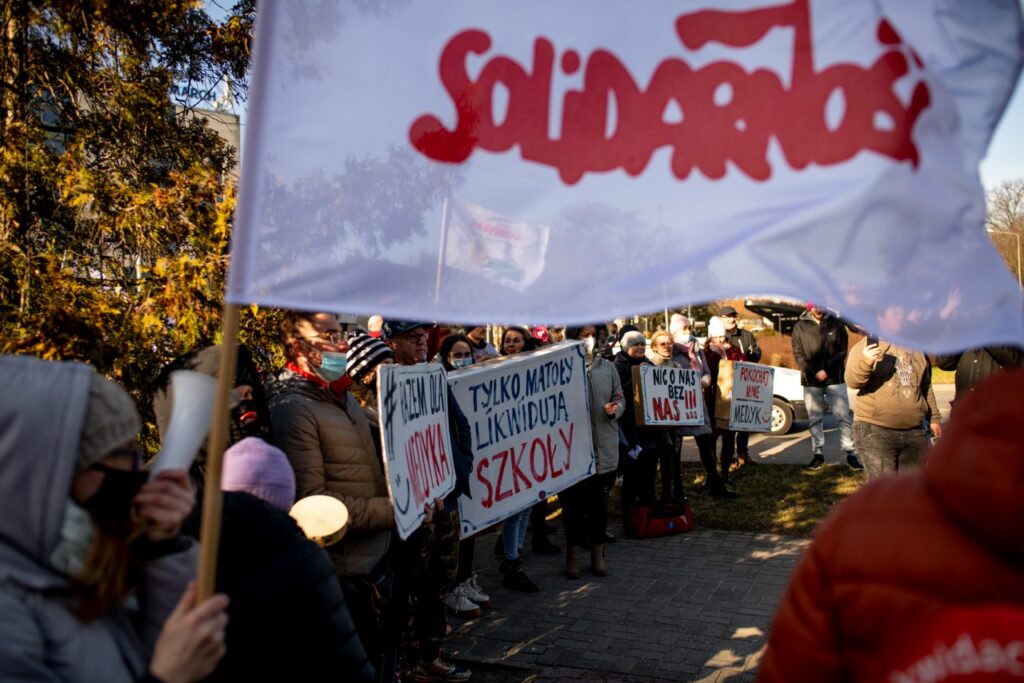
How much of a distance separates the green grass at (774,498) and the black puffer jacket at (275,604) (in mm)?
6973

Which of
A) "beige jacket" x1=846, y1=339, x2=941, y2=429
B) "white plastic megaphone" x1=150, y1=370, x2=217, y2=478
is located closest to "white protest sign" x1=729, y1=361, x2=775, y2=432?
"beige jacket" x1=846, y1=339, x2=941, y2=429

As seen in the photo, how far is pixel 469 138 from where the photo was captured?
2.12m

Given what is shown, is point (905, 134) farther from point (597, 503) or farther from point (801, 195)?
point (597, 503)

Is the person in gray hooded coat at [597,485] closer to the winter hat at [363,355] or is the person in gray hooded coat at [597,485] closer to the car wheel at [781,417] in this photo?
the winter hat at [363,355]

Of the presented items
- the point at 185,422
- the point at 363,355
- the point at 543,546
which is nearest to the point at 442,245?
the point at 185,422

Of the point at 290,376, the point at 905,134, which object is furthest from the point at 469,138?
the point at 290,376

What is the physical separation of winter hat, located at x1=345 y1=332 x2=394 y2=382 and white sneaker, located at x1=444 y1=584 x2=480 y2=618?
8.05ft

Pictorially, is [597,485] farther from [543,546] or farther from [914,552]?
[914,552]

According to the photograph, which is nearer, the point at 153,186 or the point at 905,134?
the point at 905,134

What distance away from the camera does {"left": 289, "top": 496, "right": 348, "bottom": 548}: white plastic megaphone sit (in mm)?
3307

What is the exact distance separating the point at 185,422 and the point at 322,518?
5.11 ft

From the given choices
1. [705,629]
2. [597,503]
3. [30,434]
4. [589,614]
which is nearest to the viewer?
[30,434]

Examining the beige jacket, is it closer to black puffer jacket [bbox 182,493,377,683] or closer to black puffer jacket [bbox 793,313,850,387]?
black puffer jacket [bbox 793,313,850,387]

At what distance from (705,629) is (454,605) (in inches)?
69.5
